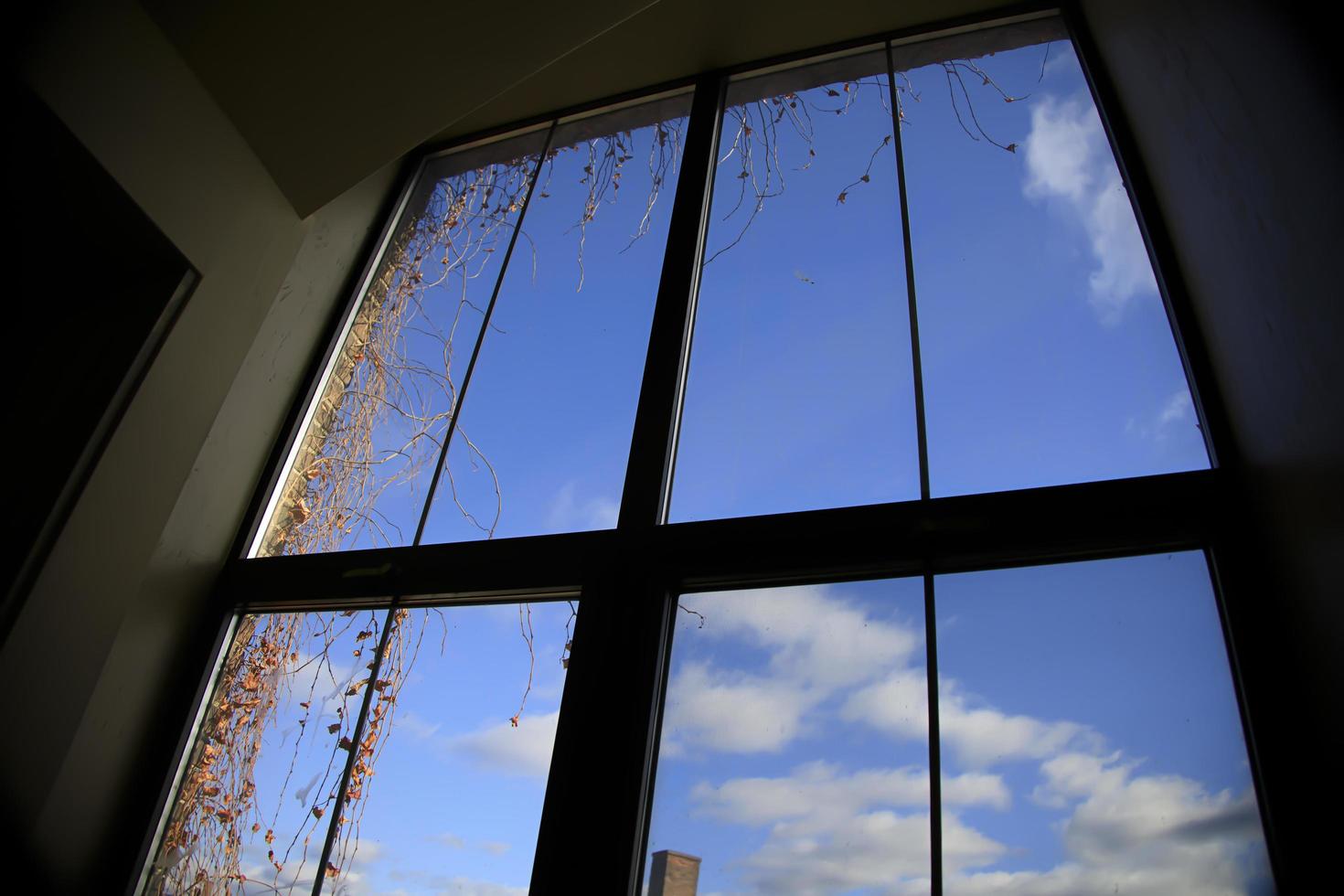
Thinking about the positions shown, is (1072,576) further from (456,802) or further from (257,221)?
(257,221)

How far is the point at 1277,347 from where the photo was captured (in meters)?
1.46

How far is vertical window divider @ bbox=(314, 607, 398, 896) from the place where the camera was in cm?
194

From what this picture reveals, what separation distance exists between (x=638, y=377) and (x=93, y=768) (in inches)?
71.0

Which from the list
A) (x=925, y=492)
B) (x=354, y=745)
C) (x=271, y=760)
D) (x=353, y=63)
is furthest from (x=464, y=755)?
(x=353, y=63)

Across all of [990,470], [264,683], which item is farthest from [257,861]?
[990,470]

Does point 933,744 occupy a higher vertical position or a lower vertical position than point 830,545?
lower

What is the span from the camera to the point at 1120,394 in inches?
78.1

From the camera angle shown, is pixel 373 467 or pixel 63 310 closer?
pixel 63 310

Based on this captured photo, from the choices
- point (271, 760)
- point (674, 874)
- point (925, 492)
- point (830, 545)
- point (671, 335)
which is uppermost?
point (671, 335)

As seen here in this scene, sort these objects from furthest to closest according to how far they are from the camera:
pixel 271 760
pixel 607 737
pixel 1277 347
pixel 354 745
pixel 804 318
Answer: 1. pixel 804 318
2. pixel 271 760
3. pixel 354 745
4. pixel 607 737
5. pixel 1277 347

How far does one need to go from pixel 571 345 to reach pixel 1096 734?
1.86 metres

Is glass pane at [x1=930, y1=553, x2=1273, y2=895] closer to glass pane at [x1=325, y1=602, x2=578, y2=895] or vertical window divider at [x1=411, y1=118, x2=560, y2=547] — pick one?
glass pane at [x1=325, y1=602, x2=578, y2=895]

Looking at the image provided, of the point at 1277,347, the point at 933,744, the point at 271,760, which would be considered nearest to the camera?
the point at 1277,347

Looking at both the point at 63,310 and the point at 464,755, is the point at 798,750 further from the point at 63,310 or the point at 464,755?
the point at 63,310
